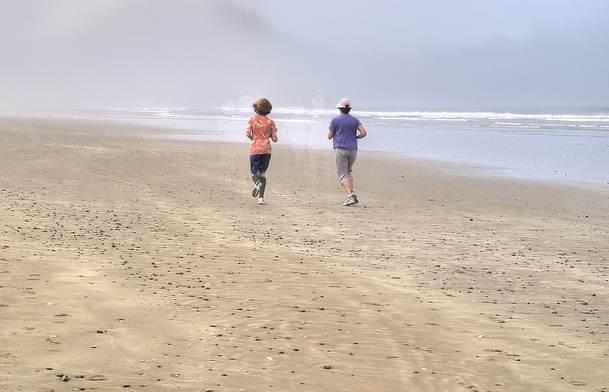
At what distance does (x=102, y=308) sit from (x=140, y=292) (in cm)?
71

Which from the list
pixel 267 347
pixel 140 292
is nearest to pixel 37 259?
pixel 140 292

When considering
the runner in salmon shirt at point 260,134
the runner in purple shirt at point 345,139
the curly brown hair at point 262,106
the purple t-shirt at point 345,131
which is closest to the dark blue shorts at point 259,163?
the runner in salmon shirt at point 260,134

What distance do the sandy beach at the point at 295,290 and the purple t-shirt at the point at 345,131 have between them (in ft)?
3.55

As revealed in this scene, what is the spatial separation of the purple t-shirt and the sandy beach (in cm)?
108

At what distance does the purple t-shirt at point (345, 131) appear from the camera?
1538cm

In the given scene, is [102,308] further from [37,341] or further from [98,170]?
[98,170]

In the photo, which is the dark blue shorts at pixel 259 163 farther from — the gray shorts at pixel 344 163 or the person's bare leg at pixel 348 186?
the person's bare leg at pixel 348 186

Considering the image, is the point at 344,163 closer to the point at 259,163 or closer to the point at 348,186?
the point at 348,186

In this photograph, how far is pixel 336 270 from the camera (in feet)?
28.8

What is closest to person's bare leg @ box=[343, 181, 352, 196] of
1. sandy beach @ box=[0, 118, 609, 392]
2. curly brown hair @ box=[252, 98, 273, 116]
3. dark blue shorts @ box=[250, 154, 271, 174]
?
sandy beach @ box=[0, 118, 609, 392]

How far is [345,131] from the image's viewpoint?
607 inches

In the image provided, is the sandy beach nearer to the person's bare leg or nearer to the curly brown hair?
the person's bare leg

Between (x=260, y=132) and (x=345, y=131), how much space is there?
162 centimetres

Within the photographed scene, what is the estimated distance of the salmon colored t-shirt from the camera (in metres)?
14.9
